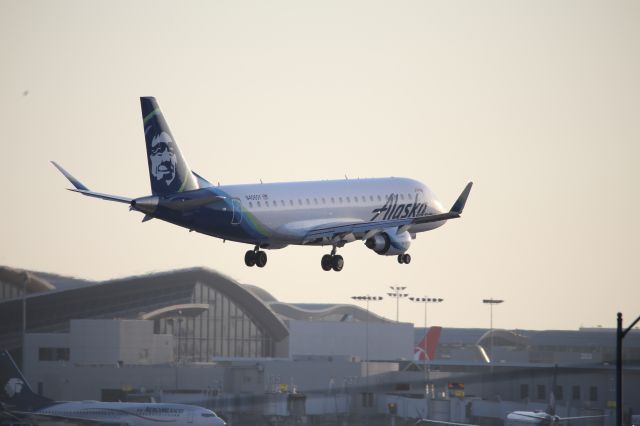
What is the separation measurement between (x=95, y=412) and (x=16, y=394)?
8.05m

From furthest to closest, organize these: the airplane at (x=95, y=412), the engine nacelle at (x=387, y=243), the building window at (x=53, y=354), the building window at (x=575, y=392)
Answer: the building window at (x=53, y=354) < the building window at (x=575, y=392) < the airplane at (x=95, y=412) < the engine nacelle at (x=387, y=243)

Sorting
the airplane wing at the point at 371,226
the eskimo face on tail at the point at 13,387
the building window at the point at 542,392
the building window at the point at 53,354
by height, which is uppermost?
the airplane wing at the point at 371,226

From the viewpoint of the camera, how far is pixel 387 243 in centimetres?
10069

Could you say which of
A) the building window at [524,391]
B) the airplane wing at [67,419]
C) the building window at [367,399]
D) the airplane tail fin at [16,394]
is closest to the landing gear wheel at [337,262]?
the airplane wing at [67,419]

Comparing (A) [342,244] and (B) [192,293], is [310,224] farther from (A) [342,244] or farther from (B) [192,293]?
(B) [192,293]

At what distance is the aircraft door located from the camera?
3597 inches

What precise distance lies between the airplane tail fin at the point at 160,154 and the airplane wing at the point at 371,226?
40.0 ft

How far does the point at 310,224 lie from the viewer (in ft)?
318

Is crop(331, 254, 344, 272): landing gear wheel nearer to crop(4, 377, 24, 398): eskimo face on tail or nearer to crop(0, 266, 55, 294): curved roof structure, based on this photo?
crop(4, 377, 24, 398): eskimo face on tail

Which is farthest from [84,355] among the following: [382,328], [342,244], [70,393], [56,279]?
[342,244]

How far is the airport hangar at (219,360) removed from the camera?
13738 cm

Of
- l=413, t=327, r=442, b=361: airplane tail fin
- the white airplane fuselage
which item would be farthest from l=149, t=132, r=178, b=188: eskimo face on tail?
l=413, t=327, r=442, b=361: airplane tail fin

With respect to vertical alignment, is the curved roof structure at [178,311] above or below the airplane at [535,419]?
above

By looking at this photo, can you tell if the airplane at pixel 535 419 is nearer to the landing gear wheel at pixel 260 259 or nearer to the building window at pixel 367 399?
the building window at pixel 367 399
